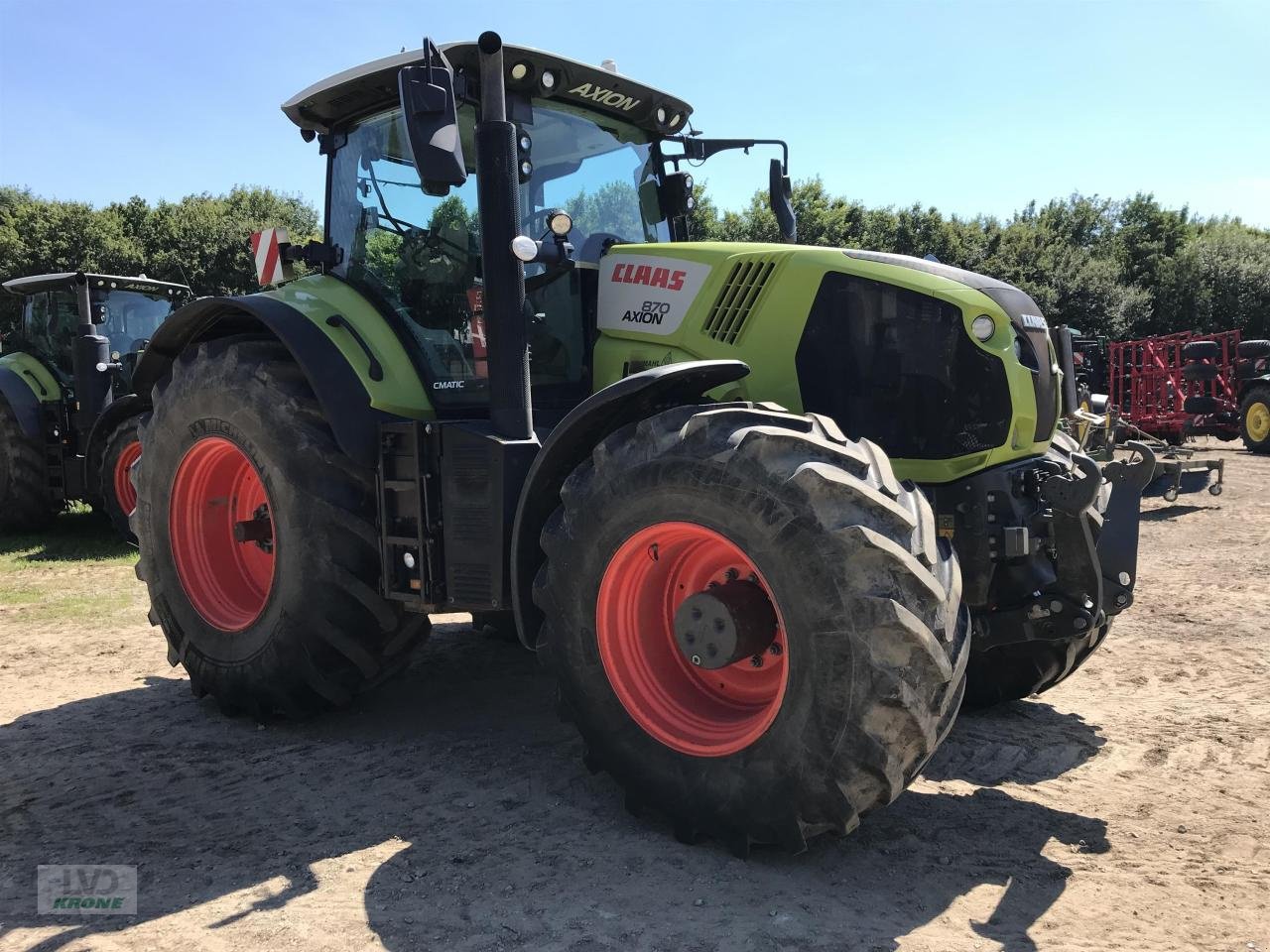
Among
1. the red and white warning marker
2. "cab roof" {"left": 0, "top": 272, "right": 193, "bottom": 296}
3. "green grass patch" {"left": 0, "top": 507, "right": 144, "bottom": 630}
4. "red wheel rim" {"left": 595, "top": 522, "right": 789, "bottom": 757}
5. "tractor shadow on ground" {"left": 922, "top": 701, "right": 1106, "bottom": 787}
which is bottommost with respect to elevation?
"tractor shadow on ground" {"left": 922, "top": 701, "right": 1106, "bottom": 787}

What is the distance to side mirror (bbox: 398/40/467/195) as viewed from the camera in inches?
132

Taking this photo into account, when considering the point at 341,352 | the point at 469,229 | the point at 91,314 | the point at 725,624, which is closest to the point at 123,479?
the point at 91,314

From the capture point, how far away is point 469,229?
4383 millimetres

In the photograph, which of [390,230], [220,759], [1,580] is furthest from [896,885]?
[1,580]

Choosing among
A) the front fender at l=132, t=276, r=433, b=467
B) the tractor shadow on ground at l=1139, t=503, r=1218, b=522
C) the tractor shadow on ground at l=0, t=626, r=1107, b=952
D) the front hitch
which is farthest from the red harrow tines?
the front fender at l=132, t=276, r=433, b=467

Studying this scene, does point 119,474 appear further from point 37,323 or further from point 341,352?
point 341,352

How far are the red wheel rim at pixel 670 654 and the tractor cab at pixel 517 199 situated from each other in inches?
43.2

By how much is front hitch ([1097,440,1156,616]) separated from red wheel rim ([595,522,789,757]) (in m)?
1.34

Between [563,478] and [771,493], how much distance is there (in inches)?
39.9

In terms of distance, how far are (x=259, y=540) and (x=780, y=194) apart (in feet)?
10.1

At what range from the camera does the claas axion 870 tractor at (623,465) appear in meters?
3.01

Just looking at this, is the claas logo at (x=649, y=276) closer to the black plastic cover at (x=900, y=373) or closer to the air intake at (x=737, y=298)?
the air intake at (x=737, y=298)

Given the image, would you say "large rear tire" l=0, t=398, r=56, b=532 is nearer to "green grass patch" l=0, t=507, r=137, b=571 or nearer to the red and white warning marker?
"green grass patch" l=0, t=507, r=137, b=571

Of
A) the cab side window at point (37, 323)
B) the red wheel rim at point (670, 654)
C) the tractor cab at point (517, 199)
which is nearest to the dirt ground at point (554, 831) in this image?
the red wheel rim at point (670, 654)
